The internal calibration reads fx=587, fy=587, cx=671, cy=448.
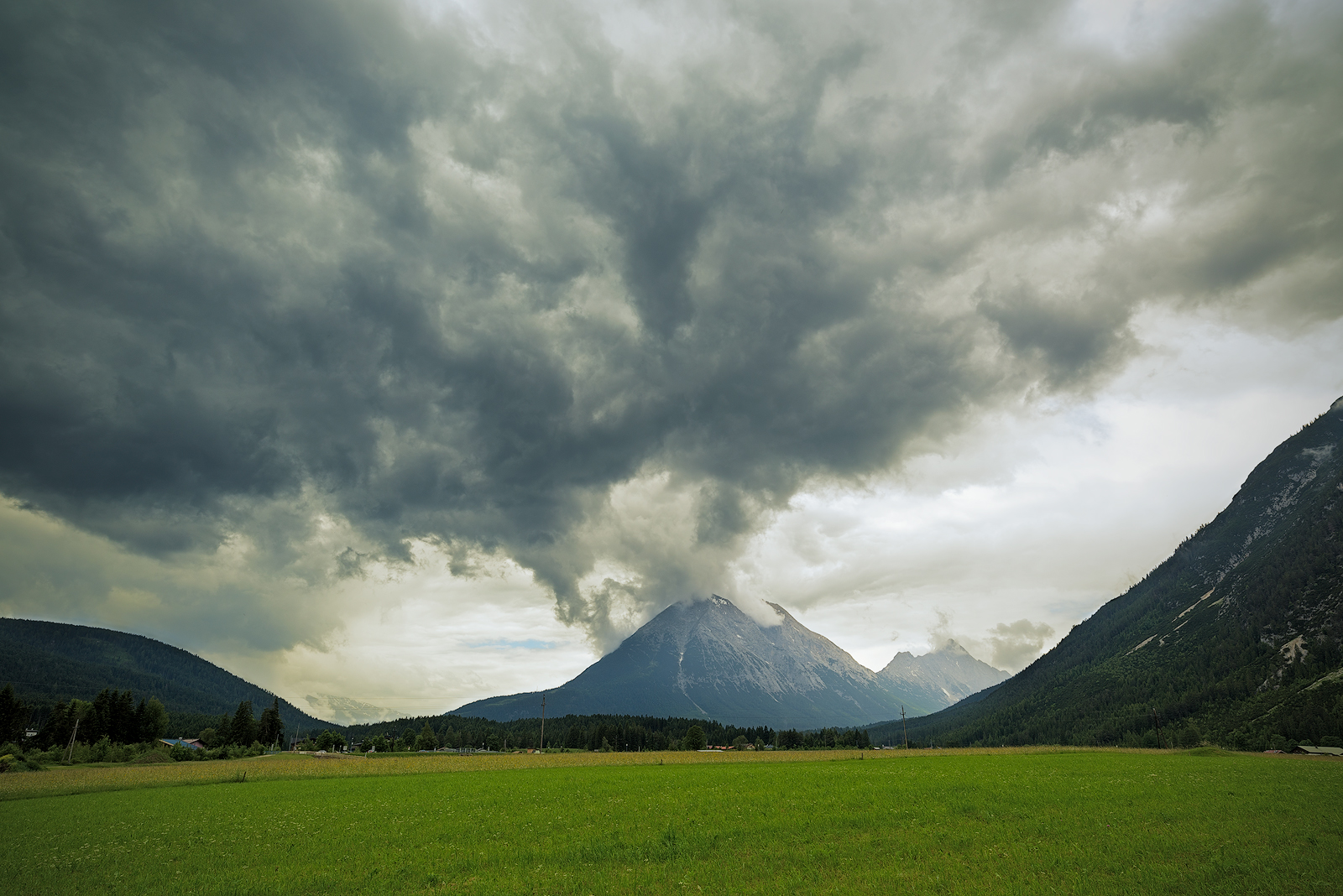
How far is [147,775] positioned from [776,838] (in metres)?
70.3

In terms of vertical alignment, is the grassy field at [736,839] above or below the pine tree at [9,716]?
below

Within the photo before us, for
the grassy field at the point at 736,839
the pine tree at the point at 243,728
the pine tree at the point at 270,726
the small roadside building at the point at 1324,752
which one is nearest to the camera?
the grassy field at the point at 736,839

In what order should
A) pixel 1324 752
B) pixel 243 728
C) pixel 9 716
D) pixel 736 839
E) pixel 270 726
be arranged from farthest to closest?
pixel 270 726 → pixel 243 728 → pixel 9 716 → pixel 1324 752 → pixel 736 839

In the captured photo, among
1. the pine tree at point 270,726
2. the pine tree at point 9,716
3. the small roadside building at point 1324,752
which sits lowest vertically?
the small roadside building at point 1324,752

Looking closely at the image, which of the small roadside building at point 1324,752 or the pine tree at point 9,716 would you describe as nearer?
the small roadside building at point 1324,752

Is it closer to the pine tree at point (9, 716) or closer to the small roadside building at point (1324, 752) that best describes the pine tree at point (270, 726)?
the pine tree at point (9, 716)

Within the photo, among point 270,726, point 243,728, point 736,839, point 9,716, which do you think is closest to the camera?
point 736,839

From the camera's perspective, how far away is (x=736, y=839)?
21.0 meters

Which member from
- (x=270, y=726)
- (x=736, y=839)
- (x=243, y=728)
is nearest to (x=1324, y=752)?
(x=736, y=839)

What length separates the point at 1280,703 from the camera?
177000 millimetres

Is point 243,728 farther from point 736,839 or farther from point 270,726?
point 736,839

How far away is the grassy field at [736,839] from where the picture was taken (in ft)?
54.4

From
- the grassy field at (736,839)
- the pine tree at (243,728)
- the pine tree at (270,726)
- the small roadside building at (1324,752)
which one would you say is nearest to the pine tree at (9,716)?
the pine tree at (243,728)

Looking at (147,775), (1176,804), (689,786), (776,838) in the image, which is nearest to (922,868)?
(776,838)
